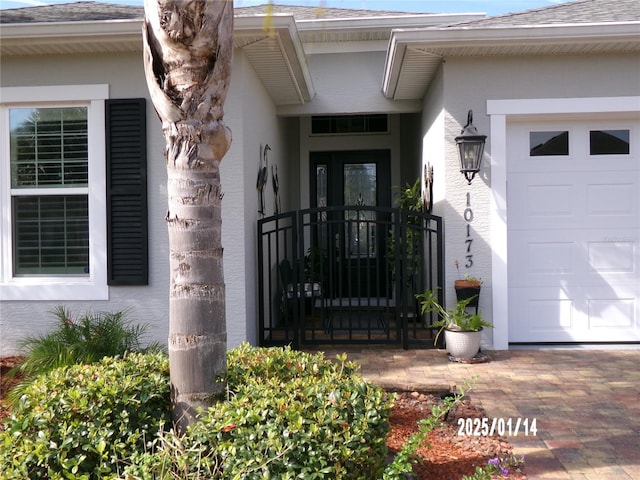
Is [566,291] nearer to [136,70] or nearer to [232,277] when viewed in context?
[232,277]

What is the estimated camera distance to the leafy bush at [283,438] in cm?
222

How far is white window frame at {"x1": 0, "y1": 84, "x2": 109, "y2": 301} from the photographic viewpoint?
18.9 ft

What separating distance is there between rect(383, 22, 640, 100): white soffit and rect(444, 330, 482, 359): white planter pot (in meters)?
2.84

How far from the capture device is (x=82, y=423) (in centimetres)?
246

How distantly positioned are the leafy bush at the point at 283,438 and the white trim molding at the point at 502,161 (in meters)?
3.73

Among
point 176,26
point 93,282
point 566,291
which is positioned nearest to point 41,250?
point 93,282

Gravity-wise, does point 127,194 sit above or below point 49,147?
below

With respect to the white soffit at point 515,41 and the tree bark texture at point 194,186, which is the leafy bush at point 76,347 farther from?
the white soffit at point 515,41

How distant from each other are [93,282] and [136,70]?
217 cm

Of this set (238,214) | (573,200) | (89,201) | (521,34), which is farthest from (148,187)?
(573,200)

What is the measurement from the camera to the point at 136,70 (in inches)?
228

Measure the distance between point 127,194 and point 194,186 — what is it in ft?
11.1

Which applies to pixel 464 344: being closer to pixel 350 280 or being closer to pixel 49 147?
pixel 350 280

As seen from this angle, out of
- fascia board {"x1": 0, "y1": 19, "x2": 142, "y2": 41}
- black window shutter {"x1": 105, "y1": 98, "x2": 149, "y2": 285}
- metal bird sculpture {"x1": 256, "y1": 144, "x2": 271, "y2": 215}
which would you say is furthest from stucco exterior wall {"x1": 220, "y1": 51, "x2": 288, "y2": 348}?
fascia board {"x1": 0, "y1": 19, "x2": 142, "y2": 41}
